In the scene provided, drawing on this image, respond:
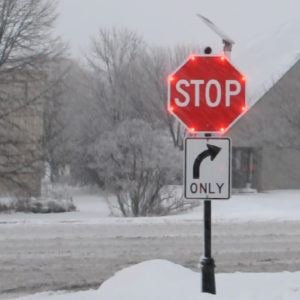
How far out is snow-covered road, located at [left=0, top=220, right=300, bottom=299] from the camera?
9453 mm

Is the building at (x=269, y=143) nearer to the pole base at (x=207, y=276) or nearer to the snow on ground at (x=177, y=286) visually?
the snow on ground at (x=177, y=286)

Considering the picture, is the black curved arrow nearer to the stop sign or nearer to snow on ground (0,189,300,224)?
the stop sign

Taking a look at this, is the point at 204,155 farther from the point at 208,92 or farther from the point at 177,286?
the point at 177,286

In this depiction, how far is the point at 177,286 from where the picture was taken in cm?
691

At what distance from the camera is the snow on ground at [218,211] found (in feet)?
55.2

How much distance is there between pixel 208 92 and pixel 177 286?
2252 millimetres

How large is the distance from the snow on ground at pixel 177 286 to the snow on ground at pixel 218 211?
8569mm

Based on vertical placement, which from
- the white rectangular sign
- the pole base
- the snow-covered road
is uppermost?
the white rectangular sign

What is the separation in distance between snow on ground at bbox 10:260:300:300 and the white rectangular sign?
1134mm

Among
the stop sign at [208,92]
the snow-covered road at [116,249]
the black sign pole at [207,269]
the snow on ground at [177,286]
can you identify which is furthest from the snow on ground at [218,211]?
the stop sign at [208,92]

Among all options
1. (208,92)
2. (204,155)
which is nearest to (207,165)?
(204,155)

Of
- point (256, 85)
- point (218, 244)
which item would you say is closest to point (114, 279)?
point (218, 244)

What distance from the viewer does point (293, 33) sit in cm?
4512

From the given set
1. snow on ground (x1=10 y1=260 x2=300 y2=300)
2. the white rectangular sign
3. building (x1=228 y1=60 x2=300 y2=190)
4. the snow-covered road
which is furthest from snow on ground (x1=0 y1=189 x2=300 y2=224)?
the white rectangular sign
